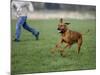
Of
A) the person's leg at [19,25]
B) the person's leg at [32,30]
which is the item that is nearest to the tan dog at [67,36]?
the person's leg at [32,30]

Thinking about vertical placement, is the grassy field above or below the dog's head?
below

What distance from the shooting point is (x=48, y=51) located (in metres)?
2.31

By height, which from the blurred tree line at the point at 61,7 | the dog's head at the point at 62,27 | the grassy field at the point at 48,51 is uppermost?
the blurred tree line at the point at 61,7

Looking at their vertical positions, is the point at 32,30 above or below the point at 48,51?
above

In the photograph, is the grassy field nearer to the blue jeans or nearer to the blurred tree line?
the blue jeans

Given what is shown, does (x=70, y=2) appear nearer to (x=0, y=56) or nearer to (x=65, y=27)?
(x=65, y=27)

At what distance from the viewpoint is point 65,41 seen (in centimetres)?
239

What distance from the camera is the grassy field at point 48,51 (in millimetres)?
2193

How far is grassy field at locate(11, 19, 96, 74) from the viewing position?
7.20 ft

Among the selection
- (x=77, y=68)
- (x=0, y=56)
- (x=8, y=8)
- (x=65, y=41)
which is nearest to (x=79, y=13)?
(x=65, y=41)

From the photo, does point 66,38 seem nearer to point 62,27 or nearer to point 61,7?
point 62,27


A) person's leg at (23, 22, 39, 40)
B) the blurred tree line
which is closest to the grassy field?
person's leg at (23, 22, 39, 40)

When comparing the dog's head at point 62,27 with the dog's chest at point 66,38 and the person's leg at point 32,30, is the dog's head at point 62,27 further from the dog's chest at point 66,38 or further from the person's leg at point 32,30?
the person's leg at point 32,30

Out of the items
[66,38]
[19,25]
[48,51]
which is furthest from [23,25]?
[66,38]
